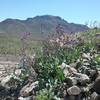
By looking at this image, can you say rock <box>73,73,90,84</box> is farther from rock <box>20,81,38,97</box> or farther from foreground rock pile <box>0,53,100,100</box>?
rock <box>20,81,38,97</box>

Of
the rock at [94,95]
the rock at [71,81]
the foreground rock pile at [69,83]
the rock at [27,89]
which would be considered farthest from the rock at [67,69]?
the rock at [94,95]

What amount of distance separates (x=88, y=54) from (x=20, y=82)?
7.59 ft

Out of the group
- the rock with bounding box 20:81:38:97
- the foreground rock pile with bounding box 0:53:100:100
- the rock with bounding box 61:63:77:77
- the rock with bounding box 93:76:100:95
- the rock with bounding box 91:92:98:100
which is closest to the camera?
the rock with bounding box 91:92:98:100

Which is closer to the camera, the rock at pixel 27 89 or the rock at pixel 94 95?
the rock at pixel 94 95

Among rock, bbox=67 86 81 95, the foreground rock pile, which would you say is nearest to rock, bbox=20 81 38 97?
the foreground rock pile

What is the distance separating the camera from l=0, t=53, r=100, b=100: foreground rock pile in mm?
9922

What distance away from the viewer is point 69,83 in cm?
1028

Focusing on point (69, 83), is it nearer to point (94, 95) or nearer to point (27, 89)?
point (94, 95)

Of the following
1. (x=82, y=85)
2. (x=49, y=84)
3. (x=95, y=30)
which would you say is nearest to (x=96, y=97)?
(x=82, y=85)

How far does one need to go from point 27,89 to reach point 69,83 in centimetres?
122

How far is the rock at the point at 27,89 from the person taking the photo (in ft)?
34.9

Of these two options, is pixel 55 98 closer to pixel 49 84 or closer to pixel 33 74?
pixel 49 84

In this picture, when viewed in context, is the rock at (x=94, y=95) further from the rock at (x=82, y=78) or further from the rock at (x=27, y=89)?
the rock at (x=27, y=89)

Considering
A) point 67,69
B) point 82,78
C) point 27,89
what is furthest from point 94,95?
point 27,89
